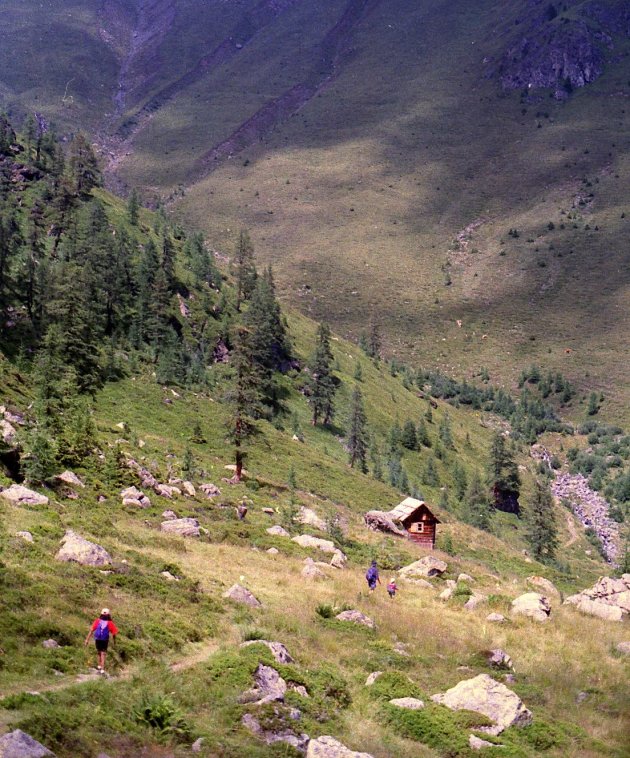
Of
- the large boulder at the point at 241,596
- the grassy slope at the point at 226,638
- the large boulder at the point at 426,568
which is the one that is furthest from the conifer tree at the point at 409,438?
the large boulder at the point at 241,596

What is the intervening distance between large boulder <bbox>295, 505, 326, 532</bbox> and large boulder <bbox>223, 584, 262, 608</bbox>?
21389mm

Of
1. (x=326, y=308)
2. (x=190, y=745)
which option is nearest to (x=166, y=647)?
(x=190, y=745)

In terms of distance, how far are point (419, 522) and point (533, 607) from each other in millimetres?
25249

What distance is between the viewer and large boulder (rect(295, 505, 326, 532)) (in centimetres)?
4394

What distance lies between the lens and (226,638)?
1789 cm

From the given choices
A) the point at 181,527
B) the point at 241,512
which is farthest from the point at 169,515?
the point at 241,512

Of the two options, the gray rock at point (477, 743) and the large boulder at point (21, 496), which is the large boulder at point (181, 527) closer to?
the large boulder at point (21, 496)

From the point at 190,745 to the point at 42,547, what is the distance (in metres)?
9.89

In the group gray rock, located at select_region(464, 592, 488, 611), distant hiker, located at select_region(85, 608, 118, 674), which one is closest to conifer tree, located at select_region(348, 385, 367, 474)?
gray rock, located at select_region(464, 592, 488, 611)

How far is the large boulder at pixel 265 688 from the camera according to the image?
1413cm

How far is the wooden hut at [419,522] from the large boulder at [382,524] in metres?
0.72

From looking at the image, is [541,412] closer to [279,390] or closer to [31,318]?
[279,390]

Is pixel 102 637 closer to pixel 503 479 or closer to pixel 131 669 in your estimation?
pixel 131 669

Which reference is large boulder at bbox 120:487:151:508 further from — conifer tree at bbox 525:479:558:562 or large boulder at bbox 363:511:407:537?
conifer tree at bbox 525:479:558:562
